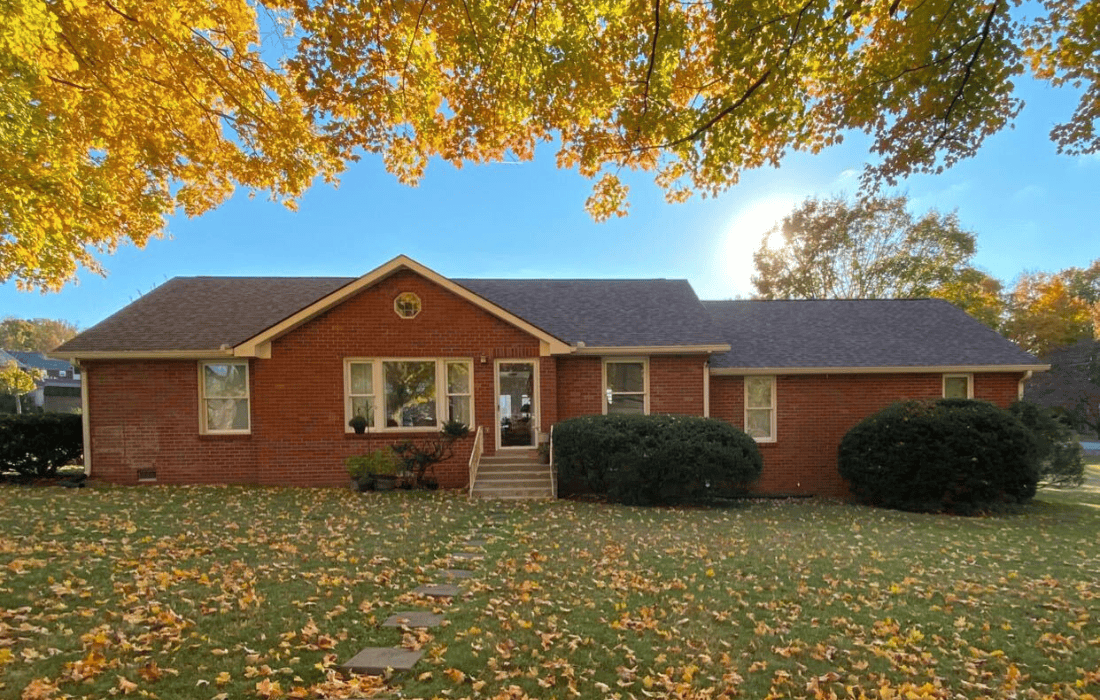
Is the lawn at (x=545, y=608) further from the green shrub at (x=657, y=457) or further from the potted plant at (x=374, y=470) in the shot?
the potted plant at (x=374, y=470)

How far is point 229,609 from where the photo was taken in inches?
190

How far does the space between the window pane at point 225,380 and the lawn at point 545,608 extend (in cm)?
447

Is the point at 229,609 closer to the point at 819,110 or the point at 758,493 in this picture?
the point at 819,110

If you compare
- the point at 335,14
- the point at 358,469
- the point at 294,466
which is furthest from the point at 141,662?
the point at 294,466

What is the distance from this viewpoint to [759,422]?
1480 centimetres

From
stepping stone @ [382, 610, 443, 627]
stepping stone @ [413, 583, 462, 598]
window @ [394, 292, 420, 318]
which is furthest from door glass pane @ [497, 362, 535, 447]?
stepping stone @ [382, 610, 443, 627]

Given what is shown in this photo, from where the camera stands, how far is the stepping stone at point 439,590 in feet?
18.3

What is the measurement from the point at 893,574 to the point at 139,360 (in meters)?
15.0

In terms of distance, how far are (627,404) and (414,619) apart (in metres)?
9.92

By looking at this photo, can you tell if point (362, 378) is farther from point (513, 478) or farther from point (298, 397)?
point (513, 478)

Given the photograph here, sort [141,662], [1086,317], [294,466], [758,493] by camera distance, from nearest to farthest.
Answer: [141,662]
[294,466]
[758,493]
[1086,317]

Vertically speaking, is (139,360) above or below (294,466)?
above

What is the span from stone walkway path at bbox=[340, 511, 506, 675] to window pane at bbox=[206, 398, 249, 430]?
28.3 feet

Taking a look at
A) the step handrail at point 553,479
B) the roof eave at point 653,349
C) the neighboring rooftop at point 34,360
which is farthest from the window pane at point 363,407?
the neighboring rooftop at point 34,360
